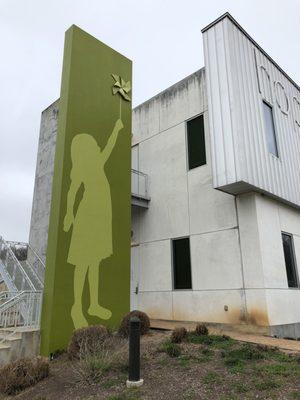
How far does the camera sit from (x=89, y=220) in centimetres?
1052

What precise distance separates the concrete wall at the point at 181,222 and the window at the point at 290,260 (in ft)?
6.59

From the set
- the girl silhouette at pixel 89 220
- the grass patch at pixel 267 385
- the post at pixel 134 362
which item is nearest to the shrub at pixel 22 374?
the post at pixel 134 362

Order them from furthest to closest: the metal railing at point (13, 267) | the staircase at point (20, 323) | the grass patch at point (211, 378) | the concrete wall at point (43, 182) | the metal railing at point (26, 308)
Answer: the concrete wall at point (43, 182)
the metal railing at point (13, 267)
the metal railing at point (26, 308)
the staircase at point (20, 323)
the grass patch at point (211, 378)

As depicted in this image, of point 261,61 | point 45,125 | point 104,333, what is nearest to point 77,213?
point 104,333

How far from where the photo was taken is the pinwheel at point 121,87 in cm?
1249

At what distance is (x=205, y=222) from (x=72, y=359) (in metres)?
6.82

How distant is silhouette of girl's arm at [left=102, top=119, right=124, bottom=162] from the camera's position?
1162 centimetres

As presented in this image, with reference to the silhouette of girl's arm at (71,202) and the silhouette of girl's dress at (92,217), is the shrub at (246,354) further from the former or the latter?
the silhouette of girl's arm at (71,202)

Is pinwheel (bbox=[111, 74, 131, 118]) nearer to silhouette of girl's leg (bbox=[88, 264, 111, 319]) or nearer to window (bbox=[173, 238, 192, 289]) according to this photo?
window (bbox=[173, 238, 192, 289])

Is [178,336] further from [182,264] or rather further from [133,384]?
[182,264]

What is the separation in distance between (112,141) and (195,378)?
798 cm

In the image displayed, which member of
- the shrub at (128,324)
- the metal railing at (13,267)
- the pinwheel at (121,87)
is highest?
the pinwheel at (121,87)

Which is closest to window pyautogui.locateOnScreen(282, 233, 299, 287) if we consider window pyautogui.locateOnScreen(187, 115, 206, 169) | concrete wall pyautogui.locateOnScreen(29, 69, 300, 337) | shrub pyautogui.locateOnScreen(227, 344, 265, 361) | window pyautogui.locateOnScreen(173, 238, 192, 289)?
concrete wall pyautogui.locateOnScreen(29, 69, 300, 337)

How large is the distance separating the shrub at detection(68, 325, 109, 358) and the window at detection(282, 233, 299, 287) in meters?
6.90
